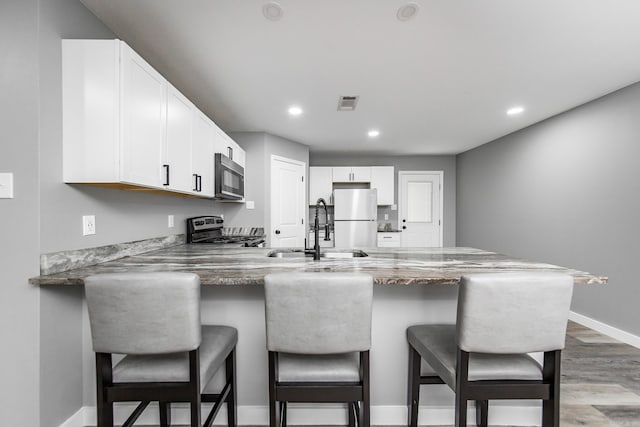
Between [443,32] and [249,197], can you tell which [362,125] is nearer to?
[249,197]

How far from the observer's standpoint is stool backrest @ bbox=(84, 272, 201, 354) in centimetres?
110

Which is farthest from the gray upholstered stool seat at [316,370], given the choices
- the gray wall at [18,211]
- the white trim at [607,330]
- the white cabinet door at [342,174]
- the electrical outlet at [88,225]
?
the white cabinet door at [342,174]

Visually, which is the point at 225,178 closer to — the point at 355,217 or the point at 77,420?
the point at 77,420

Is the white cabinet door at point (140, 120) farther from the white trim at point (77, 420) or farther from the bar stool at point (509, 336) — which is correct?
the bar stool at point (509, 336)

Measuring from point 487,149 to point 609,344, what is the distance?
11.0ft

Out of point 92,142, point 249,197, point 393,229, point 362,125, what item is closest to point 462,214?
point 393,229

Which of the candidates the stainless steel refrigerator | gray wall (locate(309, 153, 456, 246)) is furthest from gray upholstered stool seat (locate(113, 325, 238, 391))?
gray wall (locate(309, 153, 456, 246))

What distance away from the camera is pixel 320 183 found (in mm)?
6039

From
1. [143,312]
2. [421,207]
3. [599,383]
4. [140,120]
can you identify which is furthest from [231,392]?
[421,207]

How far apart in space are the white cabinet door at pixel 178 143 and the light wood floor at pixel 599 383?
285 centimetres

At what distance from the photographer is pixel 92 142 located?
154 centimetres

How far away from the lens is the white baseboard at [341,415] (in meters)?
1.73

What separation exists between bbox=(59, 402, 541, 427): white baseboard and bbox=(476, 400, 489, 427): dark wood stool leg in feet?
0.20

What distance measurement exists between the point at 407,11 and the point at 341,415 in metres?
2.32
